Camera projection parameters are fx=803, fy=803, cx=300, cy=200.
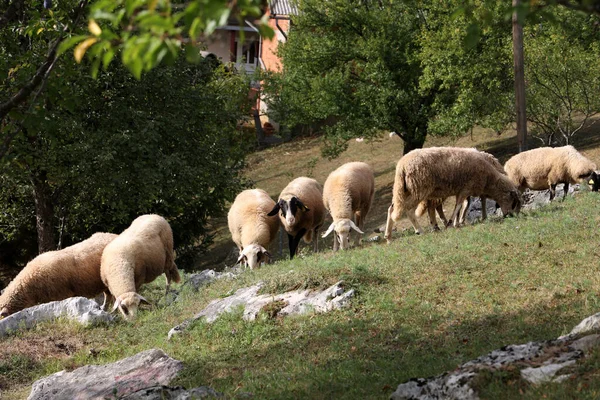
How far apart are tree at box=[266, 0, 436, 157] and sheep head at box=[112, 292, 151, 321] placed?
19.4 meters

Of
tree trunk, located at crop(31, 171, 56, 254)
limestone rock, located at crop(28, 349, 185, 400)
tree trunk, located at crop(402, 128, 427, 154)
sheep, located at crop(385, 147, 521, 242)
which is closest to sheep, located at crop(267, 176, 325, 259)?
sheep, located at crop(385, 147, 521, 242)

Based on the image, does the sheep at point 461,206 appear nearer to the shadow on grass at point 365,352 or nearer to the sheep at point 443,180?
the sheep at point 443,180

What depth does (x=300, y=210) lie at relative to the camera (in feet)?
58.1

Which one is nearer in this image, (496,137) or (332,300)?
(332,300)

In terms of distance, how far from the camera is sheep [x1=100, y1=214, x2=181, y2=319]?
1407 centimetres

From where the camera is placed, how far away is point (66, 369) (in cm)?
1116

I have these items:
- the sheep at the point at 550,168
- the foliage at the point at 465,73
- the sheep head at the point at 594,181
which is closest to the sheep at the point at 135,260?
the sheep at the point at 550,168

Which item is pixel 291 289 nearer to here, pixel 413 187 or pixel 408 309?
pixel 408 309

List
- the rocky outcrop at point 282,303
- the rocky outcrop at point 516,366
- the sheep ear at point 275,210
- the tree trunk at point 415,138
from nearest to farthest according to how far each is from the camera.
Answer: the rocky outcrop at point 516,366 < the rocky outcrop at point 282,303 < the sheep ear at point 275,210 < the tree trunk at point 415,138

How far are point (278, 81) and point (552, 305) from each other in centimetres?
2757

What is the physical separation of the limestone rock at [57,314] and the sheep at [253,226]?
3.97 metres

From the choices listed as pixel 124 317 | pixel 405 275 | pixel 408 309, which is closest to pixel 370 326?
pixel 408 309

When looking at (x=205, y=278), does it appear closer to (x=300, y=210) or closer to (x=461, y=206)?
(x=300, y=210)

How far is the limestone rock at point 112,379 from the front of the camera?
29.3 feet
